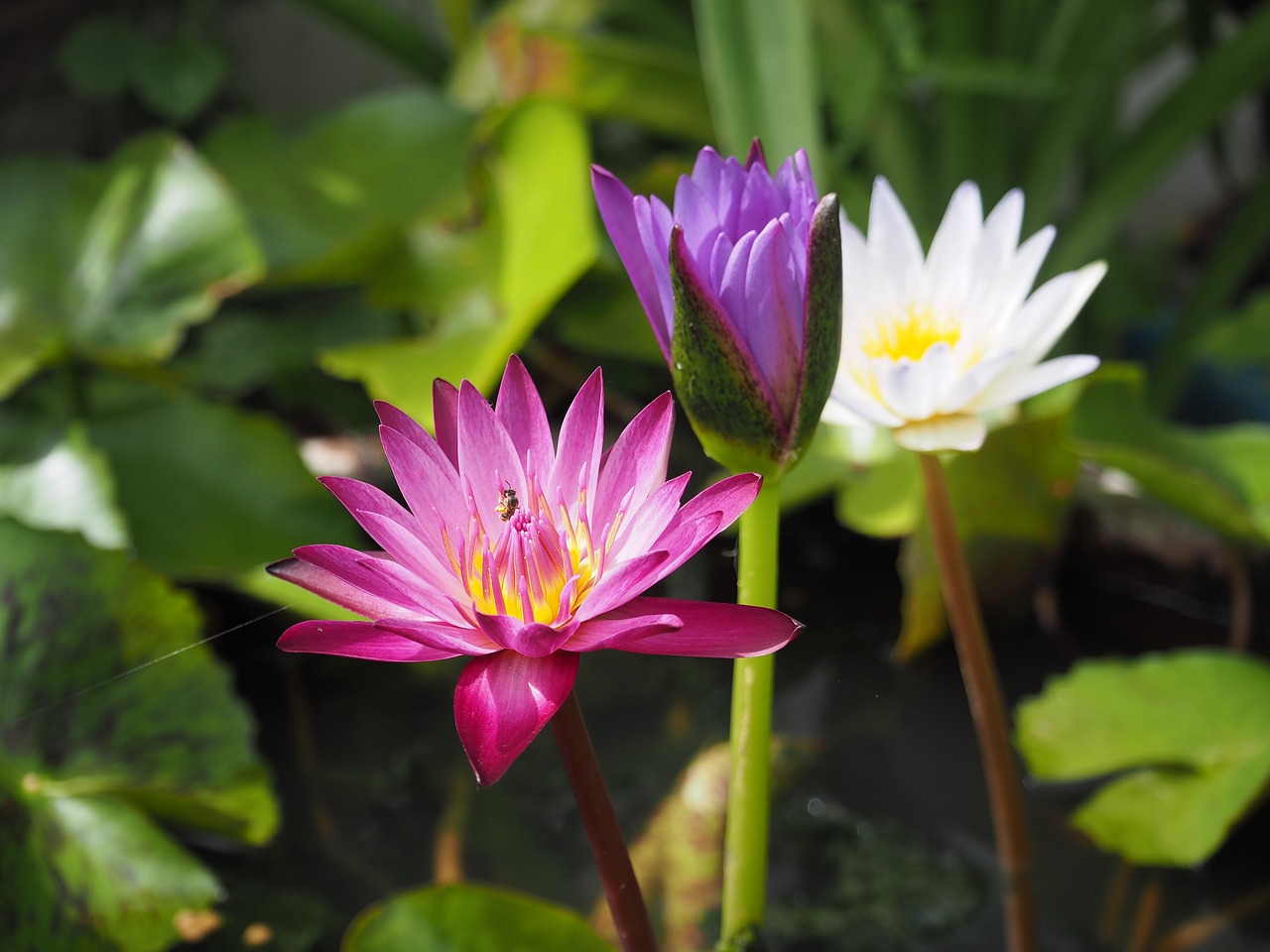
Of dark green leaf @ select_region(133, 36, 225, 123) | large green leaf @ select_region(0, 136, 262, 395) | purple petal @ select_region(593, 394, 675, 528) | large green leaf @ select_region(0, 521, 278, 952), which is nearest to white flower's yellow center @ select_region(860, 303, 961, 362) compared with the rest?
purple petal @ select_region(593, 394, 675, 528)

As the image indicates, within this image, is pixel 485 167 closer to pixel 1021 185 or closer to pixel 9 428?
pixel 9 428

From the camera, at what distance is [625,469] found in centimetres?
18

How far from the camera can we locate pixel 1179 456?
0.62m

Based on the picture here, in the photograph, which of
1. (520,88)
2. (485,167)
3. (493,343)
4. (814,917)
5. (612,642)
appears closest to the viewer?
(612,642)

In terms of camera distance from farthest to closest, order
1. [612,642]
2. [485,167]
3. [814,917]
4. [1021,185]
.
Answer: [1021,185] → [485,167] → [814,917] → [612,642]

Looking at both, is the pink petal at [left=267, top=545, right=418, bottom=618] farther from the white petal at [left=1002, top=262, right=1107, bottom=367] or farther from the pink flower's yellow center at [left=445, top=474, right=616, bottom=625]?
the white petal at [left=1002, top=262, right=1107, bottom=367]

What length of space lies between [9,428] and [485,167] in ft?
1.22

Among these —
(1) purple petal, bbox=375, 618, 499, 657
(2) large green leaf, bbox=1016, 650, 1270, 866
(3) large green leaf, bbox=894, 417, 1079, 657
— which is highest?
(1) purple petal, bbox=375, 618, 499, 657

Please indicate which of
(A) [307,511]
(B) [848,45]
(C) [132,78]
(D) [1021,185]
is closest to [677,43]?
(B) [848,45]

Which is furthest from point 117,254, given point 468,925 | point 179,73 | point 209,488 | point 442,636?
point 442,636

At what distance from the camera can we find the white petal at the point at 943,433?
0.25m

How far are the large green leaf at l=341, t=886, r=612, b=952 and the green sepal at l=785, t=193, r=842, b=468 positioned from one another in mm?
196

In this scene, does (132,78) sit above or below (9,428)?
above

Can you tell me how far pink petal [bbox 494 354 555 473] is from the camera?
0.61ft
